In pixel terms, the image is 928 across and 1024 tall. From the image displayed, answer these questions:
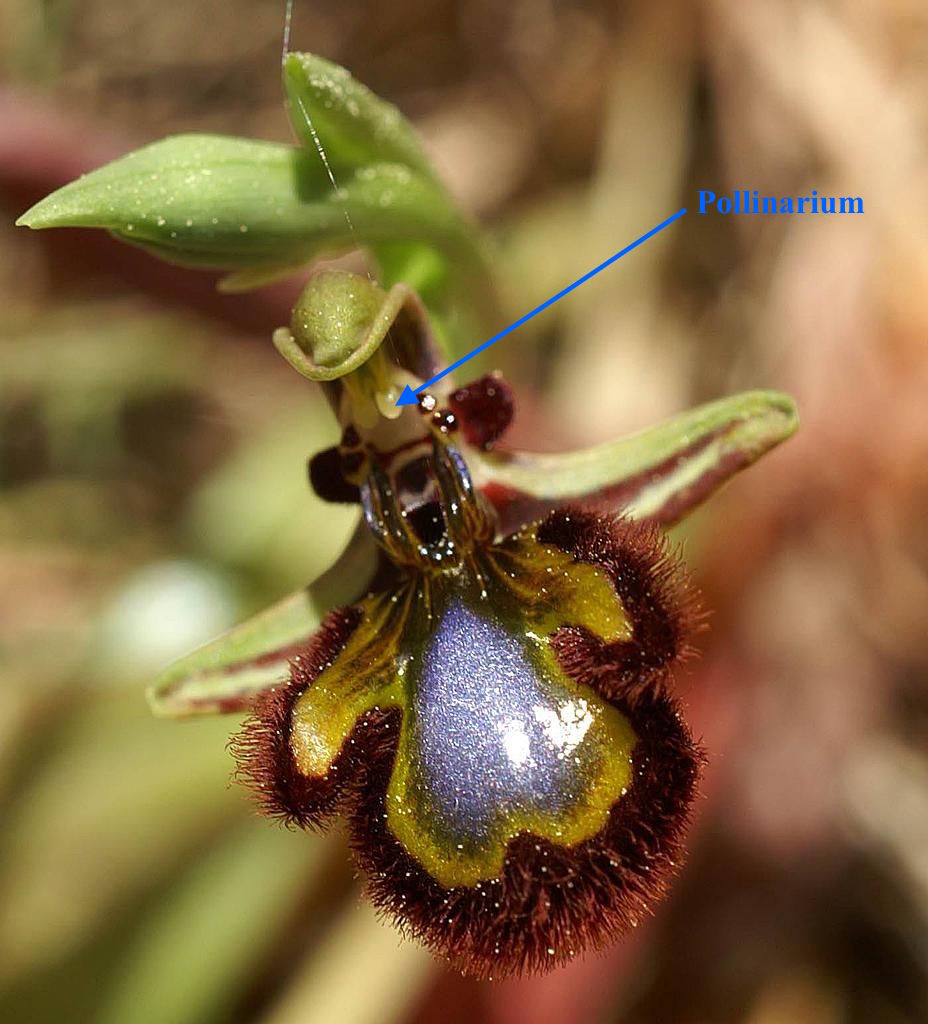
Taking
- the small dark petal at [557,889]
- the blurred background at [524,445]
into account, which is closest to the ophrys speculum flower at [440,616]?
the small dark petal at [557,889]

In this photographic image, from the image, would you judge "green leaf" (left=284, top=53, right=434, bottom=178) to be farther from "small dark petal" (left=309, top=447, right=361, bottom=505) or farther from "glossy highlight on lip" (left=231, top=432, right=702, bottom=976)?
"glossy highlight on lip" (left=231, top=432, right=702, bottom=976)

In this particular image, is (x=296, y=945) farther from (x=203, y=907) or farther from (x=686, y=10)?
(x=686, y=10)

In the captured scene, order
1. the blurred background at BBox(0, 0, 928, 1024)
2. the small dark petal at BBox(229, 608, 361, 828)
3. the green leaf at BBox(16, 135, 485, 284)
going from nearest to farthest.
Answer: the small dark petal at BBox(229, 608, 361, 828), the green leaf at BBox(16, 135, 485, 284), the blurred background at BBox(0, 0, 928, 1024)

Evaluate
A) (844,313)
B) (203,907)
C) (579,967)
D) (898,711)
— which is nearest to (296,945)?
(203,907)

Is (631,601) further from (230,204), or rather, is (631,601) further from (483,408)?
(230,204)

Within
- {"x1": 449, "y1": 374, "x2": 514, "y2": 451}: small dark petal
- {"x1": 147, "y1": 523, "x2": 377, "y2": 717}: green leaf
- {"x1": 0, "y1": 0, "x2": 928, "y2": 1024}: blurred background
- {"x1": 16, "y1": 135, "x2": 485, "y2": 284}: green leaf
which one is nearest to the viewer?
{"x1": 16, "y1": 135, "x2": 485, "y2": 284}: green leaf

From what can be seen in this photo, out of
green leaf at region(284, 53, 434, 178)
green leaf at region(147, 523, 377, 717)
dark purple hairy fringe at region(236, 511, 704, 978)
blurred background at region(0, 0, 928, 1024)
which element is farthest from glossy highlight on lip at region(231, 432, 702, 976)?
blurred background at region(0, 0, 928, 1024)

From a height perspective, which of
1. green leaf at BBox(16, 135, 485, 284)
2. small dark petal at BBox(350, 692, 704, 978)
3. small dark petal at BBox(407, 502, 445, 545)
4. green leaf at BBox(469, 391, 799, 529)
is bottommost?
small dark petal at BBox(350, 692, 704, 978)
